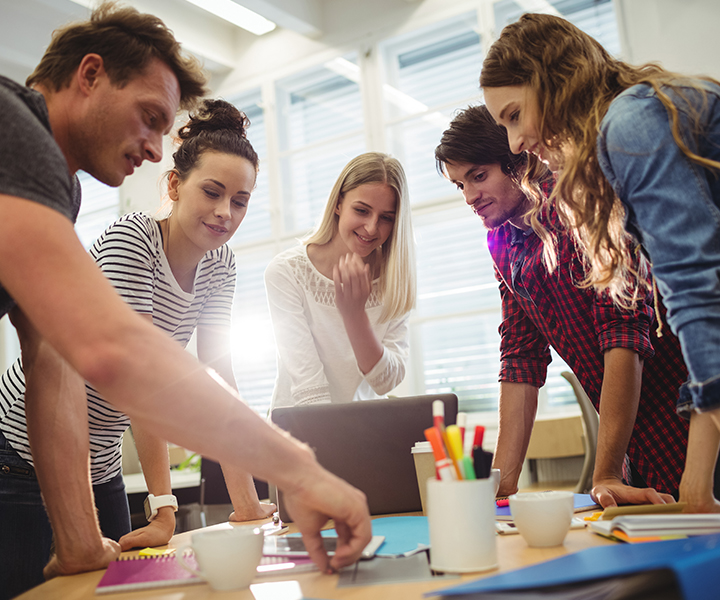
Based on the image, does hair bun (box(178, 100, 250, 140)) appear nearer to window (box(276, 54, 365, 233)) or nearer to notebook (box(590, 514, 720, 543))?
notebook (box(590, 514, 720, 543))

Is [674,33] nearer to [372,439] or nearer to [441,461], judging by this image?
[372,439]

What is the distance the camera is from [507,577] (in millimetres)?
605

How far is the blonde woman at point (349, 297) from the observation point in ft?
5.56

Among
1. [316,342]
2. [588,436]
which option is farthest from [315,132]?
[316,342]

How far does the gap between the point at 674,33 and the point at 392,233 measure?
340 cm

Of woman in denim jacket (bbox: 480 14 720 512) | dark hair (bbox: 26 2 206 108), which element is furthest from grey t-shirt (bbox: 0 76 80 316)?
woman in denim jacket (bbox: 480 14 720 512)

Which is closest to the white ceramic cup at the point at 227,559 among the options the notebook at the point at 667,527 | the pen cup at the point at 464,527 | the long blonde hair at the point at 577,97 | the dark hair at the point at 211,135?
the pen cup at the point at 464,527

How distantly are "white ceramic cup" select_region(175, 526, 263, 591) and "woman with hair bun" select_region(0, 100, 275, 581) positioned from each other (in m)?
0.38

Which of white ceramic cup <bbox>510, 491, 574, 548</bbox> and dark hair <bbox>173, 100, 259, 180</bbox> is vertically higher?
dark hair <bbox>173, 100, 259, 180</bbox>

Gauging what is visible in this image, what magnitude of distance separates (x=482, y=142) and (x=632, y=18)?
140 inches

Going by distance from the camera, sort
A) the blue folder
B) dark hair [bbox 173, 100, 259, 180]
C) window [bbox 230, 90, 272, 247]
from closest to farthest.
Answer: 1. the blue folder
2. dark hair [bbox 173, 100, 259, 180]
3. window [bbox 230, 90, 272, 247]

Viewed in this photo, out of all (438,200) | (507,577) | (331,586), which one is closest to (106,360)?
(331,586)

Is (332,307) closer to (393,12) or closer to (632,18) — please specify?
(632,18)

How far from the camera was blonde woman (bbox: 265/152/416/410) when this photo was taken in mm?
1695
